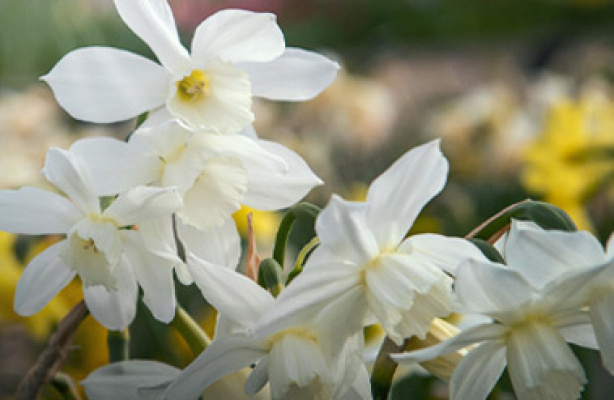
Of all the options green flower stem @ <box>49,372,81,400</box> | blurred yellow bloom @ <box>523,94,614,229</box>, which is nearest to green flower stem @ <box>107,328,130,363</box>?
green flower stem @ <box>49,372,81,400</box>

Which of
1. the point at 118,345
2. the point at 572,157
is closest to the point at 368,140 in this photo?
the point at 572,157

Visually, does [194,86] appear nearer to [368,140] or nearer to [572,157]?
[572,157]

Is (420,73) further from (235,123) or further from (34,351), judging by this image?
(235,123)

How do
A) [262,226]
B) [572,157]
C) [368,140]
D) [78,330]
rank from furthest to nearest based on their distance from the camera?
[368,140] → [572,157] → [262,226] → [78,330]

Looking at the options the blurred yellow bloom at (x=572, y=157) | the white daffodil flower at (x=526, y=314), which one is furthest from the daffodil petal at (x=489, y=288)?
the blurred yellow bloom at (x=572, y=157)

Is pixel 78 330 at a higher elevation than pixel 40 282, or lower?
lower

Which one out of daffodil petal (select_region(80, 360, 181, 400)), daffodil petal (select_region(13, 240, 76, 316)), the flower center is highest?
the flower center

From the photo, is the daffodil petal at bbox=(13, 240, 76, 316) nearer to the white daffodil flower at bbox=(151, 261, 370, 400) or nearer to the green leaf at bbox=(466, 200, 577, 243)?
the white daffodil flower at bbox=(151, 261, 370, 400)
